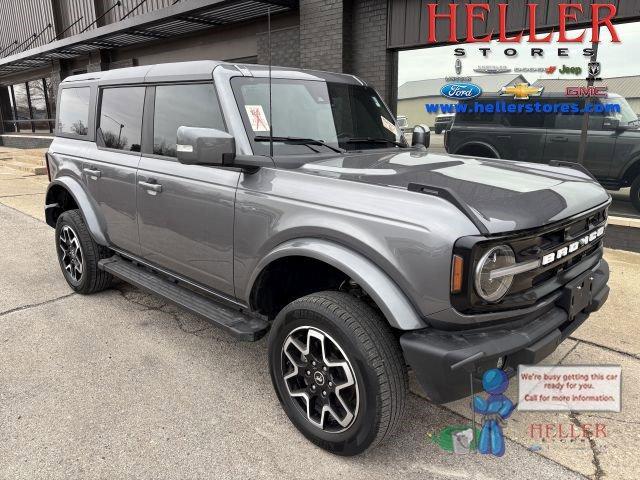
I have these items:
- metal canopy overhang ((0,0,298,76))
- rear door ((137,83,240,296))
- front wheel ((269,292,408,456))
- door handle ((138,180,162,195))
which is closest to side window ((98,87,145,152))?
rear door ((137,83,240,296))

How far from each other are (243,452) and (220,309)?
94 cm

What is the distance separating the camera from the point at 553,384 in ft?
9.52

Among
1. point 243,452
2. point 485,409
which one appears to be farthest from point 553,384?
point 243,452

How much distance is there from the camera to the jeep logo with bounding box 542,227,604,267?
2.28 metres

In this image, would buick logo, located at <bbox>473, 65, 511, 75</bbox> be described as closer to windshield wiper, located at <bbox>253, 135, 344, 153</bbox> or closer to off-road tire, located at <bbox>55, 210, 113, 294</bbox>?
windshield wiper, located at <bbox>253, 135, 344, 153</bbox>

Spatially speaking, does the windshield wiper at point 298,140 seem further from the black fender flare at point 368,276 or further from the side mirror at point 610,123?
the side mirror at point 610,123

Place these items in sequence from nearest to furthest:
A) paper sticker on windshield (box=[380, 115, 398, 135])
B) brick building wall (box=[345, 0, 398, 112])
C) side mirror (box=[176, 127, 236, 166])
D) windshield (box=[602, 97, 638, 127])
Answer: side mirror (box=[176, 127, 236, 166])
paper sticker on windshield (box=[380, 115, 398, 135])
windshield (box=[602, 97, 638, 127])
brick building wall (box=[345, 0, 398, 112])

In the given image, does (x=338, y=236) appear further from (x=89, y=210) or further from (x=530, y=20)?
(x=530, y=20)

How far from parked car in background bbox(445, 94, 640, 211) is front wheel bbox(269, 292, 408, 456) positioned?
5.18m

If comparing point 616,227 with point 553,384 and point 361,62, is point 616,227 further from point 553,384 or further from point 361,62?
point 361,62

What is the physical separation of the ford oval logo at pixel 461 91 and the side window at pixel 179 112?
492cm

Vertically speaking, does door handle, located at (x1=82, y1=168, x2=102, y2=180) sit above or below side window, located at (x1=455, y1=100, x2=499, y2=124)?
below

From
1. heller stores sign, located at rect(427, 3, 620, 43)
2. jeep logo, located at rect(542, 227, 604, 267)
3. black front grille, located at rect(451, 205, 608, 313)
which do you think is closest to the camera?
black front grille, located at rect(451, 205, 608, 313)

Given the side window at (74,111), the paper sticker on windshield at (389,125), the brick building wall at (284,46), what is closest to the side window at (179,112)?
the side window at (74,111)
